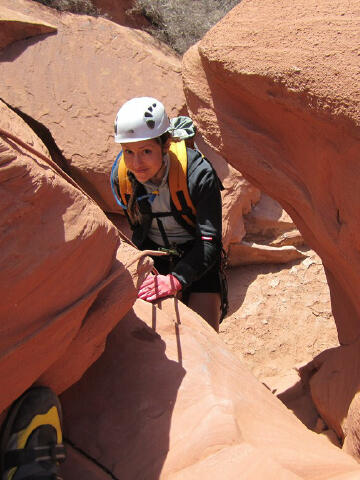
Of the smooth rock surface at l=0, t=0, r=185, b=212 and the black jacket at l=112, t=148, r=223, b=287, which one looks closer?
the black jacket at l=112, t=148, r=223, b=287

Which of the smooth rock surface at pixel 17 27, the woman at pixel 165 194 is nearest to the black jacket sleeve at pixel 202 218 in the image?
the woman at pixel 165 194

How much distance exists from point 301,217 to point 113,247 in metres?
1.19

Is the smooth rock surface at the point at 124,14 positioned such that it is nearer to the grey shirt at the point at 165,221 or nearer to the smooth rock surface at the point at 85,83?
the smooth rock surface at the point at 85,83

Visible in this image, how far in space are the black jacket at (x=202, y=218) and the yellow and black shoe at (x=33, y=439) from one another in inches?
43.6

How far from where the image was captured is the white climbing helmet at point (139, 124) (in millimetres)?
2641

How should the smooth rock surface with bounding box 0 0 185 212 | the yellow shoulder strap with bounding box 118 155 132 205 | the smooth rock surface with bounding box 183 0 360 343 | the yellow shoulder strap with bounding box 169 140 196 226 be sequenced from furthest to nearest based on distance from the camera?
the smooth rock surface with bounding box 0 0 185 212 < the yellow shoulder strap with bounding box 118 155 132 205 < the yellow shoulder strap with bounding box 169 140 196 226 < the smooth rock surface with bounding box 183 0 360 343

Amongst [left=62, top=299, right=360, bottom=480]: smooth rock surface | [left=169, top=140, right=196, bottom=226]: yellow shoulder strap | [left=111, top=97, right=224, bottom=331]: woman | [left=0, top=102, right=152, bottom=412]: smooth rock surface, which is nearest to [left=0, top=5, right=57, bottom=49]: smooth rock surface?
[left=111, top=97, right=224, bottom=331]: woman

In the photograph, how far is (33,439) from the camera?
5.48 feet

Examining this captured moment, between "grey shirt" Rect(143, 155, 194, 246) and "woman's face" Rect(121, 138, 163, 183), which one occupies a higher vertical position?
"woman's face" Rect(121, 138, 163, 183)

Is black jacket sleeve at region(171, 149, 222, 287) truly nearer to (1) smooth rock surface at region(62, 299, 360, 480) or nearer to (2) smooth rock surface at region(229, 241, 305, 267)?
(1) smooth rock surface at region(62, 299, 360, 480)

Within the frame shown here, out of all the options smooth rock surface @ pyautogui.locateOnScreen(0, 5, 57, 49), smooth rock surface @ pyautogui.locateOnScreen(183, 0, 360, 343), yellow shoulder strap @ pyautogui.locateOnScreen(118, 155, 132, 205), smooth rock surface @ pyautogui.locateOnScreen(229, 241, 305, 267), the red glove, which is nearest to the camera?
smooth rock surface @ pyautogui.locateOnScreen(183, 0, 360, 343)

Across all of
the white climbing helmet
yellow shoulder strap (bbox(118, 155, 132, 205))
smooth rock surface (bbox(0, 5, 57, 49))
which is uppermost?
smooth rock surface (bbox(0, 5, 57, 49))

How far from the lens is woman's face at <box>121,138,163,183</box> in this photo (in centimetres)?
267

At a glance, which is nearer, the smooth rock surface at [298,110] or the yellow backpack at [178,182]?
the smooth rock surface at [298,110]
